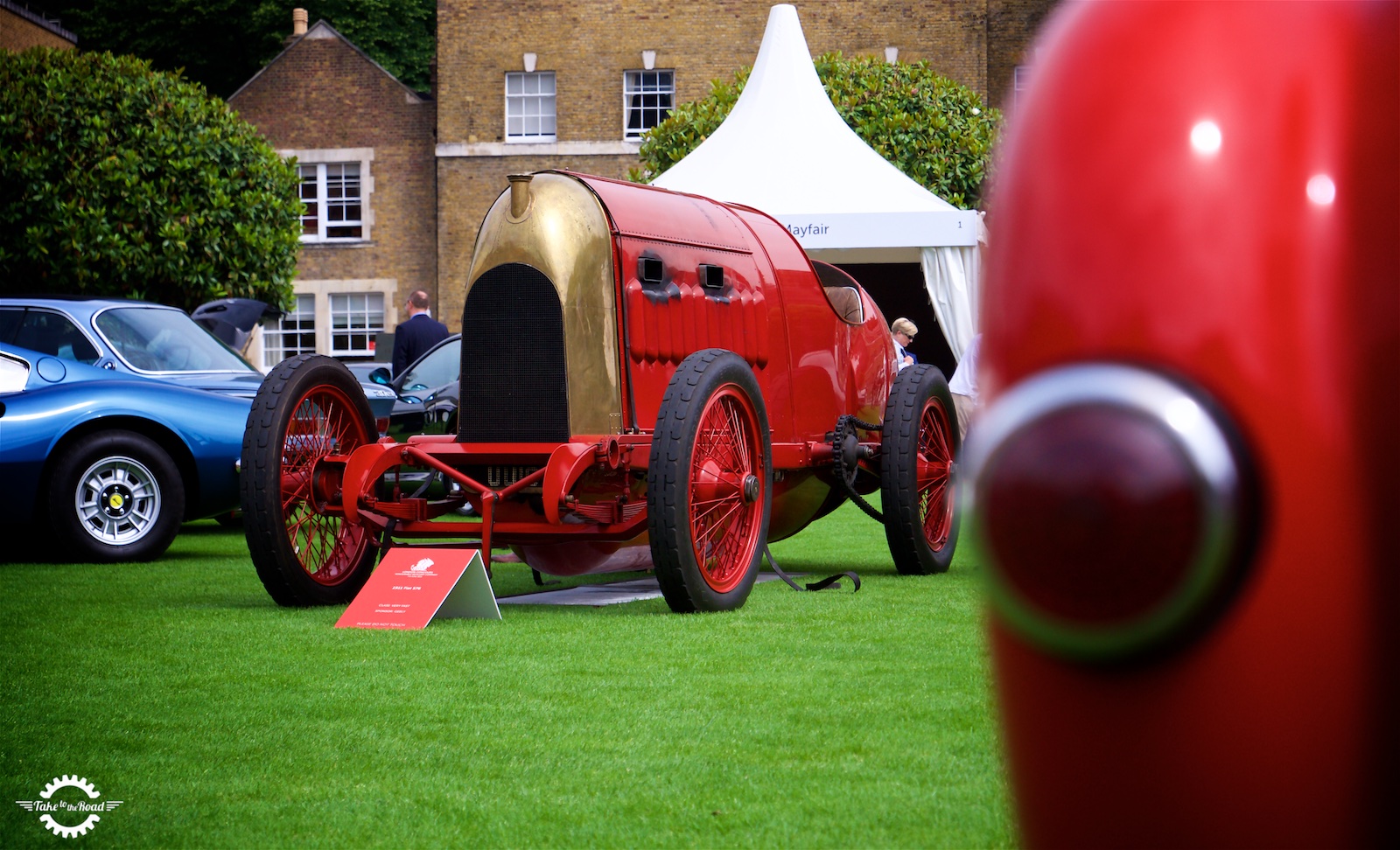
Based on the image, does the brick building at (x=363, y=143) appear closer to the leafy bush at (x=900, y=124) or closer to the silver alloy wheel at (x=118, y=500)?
the leafy bush at (x=900, y=124)

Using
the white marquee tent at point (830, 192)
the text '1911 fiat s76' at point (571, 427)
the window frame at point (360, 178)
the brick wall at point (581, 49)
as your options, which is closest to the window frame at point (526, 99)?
the brick wall at point (581, 49)

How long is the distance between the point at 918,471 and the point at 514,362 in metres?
2.32

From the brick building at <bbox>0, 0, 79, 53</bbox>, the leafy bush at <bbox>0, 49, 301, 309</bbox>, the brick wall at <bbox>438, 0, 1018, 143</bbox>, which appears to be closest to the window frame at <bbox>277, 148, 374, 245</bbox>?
the brick wall at <bbox>438, 0, 1018, 143</bbox>

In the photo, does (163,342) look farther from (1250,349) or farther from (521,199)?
(1250,349)

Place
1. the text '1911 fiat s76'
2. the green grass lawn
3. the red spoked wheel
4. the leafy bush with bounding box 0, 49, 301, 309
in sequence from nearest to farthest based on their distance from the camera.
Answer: the green grass lawn, the text '1911 fiat s76', the red spoked wheel, the leafy bush with bounding box 0, 49, 301, 309

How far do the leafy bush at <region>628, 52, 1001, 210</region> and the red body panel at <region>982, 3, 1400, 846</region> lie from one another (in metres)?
19.7

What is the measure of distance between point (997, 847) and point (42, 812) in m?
2.00

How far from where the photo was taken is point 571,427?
6289 mm

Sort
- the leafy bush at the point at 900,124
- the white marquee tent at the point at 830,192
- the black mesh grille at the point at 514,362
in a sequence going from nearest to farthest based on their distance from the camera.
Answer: the black mesh grille at the point at 514,362
the white marquee tent at the point at 830,192
the leafy bush at the point at 900,124

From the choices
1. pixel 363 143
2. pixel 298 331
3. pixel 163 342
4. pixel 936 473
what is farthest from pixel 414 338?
A: pixel 298 331

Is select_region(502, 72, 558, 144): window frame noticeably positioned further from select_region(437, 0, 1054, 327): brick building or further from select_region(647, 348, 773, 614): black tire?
select_region(647, 348, 773, 614): black tire

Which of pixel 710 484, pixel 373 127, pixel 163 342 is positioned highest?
pixel 373 127

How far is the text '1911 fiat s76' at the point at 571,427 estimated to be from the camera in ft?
19.8

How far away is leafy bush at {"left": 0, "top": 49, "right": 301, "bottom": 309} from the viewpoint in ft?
61.8
